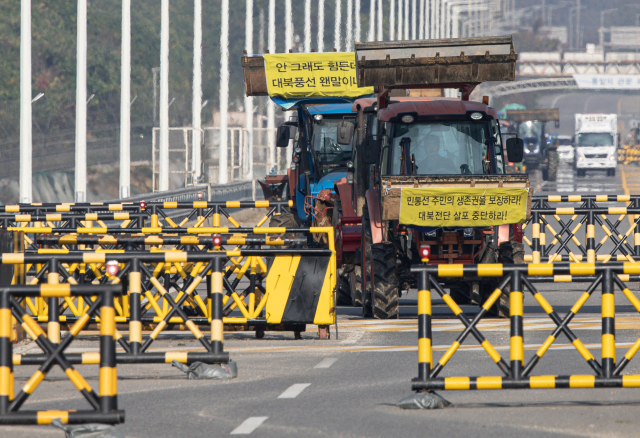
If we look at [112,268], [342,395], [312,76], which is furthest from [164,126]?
[342,395]

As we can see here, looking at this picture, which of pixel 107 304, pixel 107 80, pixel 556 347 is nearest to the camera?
pixel 107 304

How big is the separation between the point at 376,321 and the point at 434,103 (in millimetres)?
3051

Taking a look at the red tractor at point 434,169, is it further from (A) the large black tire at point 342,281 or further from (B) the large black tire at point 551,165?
(B) the large black tire at point 551,165

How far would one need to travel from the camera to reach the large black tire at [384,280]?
14227 millimetres

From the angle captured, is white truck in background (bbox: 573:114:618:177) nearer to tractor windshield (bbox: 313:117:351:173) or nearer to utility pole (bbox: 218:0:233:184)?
utility pole (bbox: 218:0:233:184)

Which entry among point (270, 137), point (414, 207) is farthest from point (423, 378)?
point (270, 137)

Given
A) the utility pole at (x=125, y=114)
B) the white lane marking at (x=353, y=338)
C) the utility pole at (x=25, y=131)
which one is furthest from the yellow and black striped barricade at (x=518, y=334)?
the utility pole at (x=125, y=114)

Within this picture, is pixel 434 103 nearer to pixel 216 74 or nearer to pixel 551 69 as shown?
pixel 216 74

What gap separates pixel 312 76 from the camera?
2084 cm

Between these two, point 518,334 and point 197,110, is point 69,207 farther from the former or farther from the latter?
point 197,110

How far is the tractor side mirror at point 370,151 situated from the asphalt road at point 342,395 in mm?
2306

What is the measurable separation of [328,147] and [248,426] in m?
12.2

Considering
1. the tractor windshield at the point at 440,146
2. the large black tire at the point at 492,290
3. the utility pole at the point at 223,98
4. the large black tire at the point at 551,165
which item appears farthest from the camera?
the large black tire at the point at 551,165

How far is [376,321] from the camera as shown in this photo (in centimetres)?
1463
